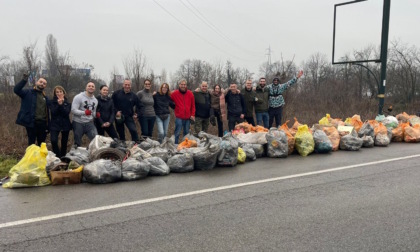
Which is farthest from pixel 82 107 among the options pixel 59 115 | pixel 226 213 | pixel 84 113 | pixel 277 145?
pixel 226 213

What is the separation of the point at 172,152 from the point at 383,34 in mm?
10798

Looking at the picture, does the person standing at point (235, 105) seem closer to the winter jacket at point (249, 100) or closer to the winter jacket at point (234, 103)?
the winter jacket at point (234, 103)

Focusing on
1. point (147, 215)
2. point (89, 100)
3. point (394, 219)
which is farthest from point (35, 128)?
point (394, 219)

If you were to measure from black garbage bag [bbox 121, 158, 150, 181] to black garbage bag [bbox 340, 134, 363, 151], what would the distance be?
5326 millimetres

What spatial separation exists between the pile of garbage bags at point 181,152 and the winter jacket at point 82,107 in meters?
0.78

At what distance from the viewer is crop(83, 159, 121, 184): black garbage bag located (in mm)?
5547

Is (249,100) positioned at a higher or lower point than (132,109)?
higher

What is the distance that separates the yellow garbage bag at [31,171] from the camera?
5309mm

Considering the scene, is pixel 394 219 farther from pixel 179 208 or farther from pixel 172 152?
pixel 172 152

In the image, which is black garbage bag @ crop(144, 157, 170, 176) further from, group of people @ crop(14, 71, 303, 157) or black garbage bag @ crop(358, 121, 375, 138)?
black garbage bag @ crop(358, 121, 375, 138)

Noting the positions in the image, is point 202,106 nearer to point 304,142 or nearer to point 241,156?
point 241,156

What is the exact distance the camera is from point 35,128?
6879mm

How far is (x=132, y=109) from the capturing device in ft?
27.1

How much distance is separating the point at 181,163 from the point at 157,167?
0.48 m
